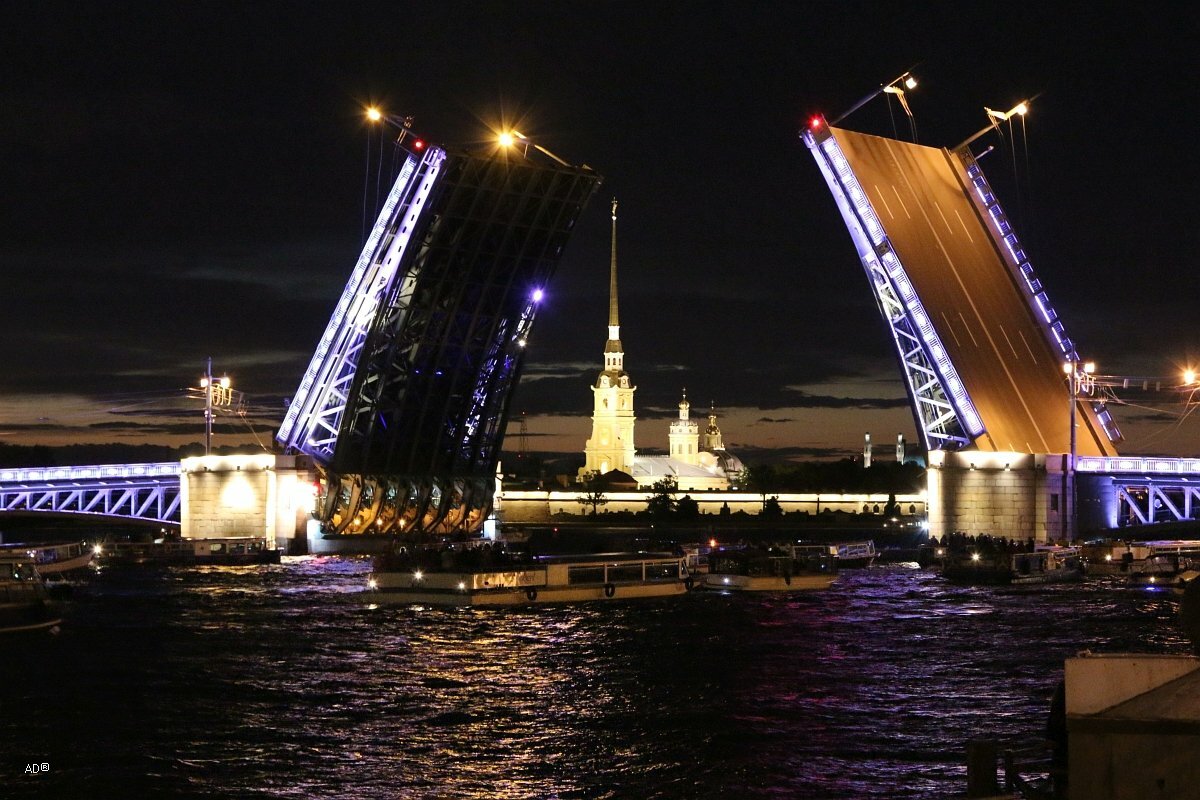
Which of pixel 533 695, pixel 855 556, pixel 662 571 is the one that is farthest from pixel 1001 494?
pixel 533 695

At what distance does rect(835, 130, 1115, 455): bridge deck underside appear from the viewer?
53094 millimetres

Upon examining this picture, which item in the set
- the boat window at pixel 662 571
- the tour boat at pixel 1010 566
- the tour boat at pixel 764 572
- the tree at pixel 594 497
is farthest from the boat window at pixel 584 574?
the tree at pixel 594 497

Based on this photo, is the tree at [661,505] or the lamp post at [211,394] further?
the tree at [661,505]

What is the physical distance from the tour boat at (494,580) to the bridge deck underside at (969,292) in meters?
17.5

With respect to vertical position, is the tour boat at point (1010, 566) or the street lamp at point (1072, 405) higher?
the street lamp at point (1072, 405)

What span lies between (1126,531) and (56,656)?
43.9 meters

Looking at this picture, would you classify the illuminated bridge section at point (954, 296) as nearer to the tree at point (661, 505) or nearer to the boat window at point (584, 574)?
the boat window at point (584, 574)

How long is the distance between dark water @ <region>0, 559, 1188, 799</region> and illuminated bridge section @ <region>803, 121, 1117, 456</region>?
15.0 metres

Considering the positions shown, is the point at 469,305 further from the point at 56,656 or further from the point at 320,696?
the point at 320,696

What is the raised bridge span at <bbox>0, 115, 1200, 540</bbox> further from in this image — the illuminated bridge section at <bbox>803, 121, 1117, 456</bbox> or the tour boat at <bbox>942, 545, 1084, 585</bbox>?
the tour boat at <bbox>942, 545, 1084, 585</bbox>

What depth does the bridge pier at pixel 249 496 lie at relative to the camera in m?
57.2

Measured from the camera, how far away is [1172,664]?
9.98 meters

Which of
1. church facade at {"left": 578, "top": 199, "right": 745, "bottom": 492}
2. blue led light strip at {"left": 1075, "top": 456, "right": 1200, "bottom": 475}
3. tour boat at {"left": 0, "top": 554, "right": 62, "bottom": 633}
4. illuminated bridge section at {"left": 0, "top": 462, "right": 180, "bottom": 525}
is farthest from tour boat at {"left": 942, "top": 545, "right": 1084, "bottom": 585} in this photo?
church facade at {"left": 578, "top": 199, "right": 745, "bottom": 492}

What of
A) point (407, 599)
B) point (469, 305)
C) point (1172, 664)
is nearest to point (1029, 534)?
point (469, 305)
